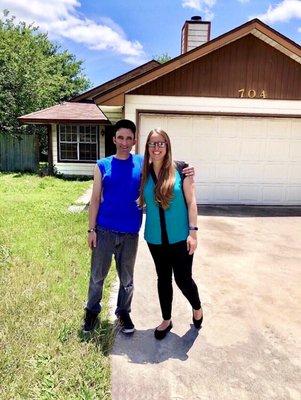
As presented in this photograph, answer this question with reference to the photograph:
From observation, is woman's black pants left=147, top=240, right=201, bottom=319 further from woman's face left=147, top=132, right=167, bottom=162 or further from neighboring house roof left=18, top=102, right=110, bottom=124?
neighboring house roof left=18, top=102, right=110, bottom=124

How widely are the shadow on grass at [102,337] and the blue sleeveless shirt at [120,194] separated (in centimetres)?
97

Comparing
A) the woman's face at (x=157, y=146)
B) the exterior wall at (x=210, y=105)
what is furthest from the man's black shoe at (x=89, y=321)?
the exterior wall at (x=210, y=105)

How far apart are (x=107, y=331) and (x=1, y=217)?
18.2 ft

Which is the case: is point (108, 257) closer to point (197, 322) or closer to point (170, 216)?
point (170, 216)

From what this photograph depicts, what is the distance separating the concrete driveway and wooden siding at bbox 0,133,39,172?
12986 millimetres

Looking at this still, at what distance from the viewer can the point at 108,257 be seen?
3396 millimetres

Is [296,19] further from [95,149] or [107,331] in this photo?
[107,331]

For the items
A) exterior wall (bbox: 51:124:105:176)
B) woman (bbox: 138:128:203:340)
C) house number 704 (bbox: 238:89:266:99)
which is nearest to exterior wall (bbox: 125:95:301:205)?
house number 704 (bbox: 238:89:266:99)

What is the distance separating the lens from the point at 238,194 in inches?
395

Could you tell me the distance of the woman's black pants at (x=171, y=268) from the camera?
3301 mm

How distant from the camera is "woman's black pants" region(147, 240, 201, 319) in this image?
3.30m

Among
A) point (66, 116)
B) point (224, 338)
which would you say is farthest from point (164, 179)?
point (66, 116)

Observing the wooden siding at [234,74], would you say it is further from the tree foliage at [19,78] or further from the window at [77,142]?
the tree foliage at [19,78]

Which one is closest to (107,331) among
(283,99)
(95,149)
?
(283,99)
